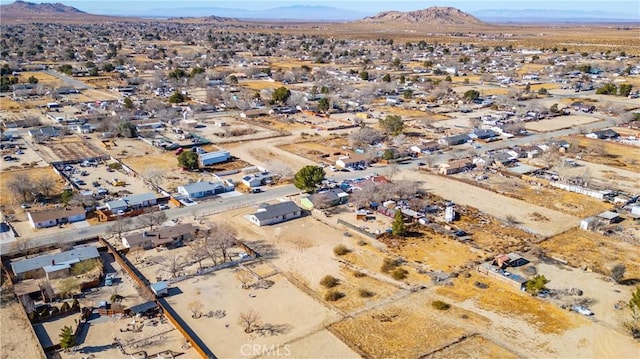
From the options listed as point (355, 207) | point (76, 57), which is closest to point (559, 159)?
point (355, 207)

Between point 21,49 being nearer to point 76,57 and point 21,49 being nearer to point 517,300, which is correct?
point 76,57

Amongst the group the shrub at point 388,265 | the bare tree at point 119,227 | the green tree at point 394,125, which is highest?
the green tree at point 394,125

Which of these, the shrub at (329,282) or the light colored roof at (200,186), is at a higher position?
the light colored roof at (200,186)

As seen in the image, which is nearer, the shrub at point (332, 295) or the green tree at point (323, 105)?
the shrub at point (332, 295)

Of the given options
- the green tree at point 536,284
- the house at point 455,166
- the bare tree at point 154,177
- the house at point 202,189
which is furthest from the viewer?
the house at point 455,166

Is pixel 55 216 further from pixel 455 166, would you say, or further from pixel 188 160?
pixel 455 166

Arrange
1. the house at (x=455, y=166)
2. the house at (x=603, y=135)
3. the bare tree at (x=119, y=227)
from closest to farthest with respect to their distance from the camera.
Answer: the bare tree at (x=119, y=227) < the house at (x=455, y=166) < the house at (x=603, y=135)

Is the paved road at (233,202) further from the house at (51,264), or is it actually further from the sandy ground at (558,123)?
the sandy ground at (558,123)

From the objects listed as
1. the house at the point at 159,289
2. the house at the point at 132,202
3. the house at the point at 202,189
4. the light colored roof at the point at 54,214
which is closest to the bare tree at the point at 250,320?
the house at the point at 159,289


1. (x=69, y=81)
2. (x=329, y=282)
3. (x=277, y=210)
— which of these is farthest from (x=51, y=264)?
(x=69, y=81)
